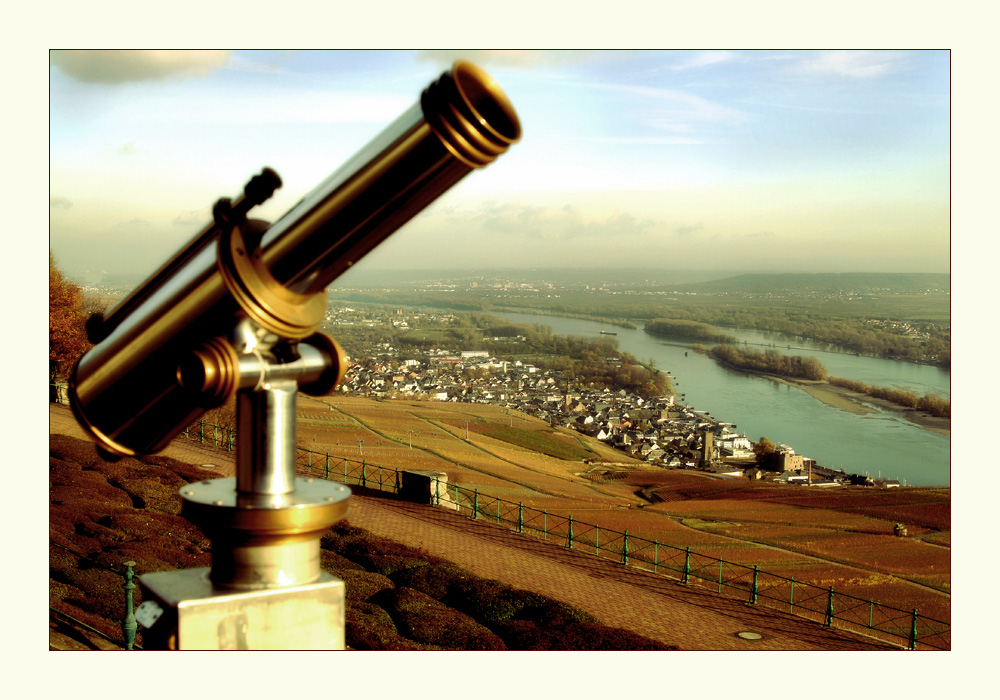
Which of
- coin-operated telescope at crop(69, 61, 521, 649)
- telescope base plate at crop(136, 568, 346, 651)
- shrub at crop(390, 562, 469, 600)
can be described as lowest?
shrub at crop(390, 562, 469, 600)

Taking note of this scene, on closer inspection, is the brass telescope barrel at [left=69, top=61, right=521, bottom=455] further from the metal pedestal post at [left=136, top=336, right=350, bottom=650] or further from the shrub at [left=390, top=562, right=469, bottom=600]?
the shrub at [left=390, top=562, right=469, bottom=600]

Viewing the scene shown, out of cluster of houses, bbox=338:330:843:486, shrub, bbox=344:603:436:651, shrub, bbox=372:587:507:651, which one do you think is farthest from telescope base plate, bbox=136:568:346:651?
cluster of houses, bbox=338:330:843:486

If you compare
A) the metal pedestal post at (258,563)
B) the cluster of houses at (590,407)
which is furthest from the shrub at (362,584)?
the cluster of houses at (590,407)

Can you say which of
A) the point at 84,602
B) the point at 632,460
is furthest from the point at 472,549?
the point at 632,460

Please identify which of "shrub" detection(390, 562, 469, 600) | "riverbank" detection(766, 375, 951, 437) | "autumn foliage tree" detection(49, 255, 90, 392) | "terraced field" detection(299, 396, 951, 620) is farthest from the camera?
"riverbank" detection(766, 375, 951, 437)

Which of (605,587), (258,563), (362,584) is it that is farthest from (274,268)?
(605,587)

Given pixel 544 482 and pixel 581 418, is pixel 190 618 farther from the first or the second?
pixel 581 418

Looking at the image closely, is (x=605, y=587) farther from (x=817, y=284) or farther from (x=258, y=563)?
(x=817, y=284)
